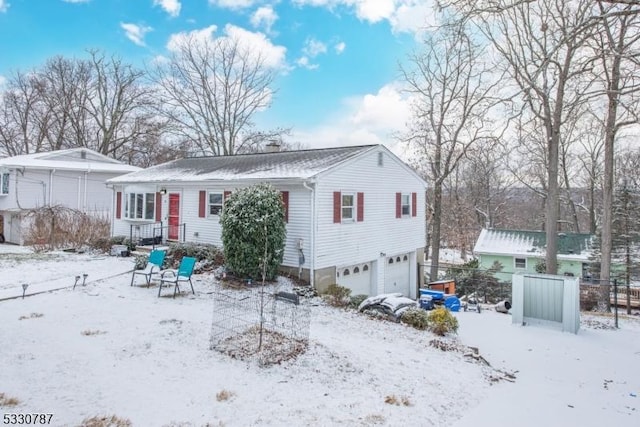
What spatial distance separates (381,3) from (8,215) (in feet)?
70.8

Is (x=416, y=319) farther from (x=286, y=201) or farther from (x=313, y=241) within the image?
(x=286, y=201)

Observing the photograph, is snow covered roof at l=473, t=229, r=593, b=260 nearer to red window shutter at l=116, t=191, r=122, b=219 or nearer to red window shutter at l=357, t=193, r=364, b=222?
red window shutter at l=357, t=193, r=364, b=222

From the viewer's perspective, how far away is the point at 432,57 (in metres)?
22.6

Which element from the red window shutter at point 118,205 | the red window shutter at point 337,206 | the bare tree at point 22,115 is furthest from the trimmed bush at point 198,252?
the bare tree at point 22,115

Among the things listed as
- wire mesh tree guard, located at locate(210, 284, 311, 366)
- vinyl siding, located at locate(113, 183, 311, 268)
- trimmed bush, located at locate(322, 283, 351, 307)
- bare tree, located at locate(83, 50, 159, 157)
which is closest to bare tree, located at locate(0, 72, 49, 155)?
bare tree, located at locate(83, 50, 159, 157)

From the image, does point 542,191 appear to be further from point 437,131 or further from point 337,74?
point 337,74

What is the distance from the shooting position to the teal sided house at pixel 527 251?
75.0 ft

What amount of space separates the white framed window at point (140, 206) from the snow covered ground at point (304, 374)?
8124mm

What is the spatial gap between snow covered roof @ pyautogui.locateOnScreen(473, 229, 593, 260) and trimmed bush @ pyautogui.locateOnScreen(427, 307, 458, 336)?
1751 centimetres

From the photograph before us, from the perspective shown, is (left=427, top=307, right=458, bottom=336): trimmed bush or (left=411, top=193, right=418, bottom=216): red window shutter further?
(left=411, top=193, right=418, bottom=216): red window shutter

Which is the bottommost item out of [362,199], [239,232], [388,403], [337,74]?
[388,403]

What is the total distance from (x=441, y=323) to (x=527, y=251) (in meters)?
18.2

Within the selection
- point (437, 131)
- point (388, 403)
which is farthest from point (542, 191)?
point (388, 403)

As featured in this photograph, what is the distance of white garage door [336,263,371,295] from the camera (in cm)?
1387
